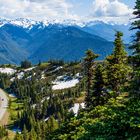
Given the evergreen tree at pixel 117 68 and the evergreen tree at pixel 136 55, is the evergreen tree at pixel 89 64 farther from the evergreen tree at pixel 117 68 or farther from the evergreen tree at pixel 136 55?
the evergreen tree at pixel 136 55

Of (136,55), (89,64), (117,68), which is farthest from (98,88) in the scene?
(136,55)

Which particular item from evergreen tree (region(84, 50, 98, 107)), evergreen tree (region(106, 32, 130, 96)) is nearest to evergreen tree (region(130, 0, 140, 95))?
evergreen tree (region(106, 32, 130, 96))

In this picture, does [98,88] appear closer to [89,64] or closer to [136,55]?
[89,64]

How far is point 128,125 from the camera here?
2734cm

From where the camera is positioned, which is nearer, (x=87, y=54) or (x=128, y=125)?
(x=128, y=125)

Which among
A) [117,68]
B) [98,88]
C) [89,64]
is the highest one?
[117,68]

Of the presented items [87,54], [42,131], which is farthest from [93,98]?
[42,131]

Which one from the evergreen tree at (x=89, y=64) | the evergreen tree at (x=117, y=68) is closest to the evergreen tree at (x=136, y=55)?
the evergreen tree at (x=117, y=68)

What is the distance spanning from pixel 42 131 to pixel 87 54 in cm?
10104

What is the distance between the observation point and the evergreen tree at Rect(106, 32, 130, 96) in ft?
178

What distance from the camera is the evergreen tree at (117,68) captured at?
54.3 meters

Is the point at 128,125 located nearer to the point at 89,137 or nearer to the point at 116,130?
the point at 116,130

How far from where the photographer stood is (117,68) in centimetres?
5484

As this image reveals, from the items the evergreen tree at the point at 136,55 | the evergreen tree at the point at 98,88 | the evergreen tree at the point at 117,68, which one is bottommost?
the evergreen tree at the point at 98,88
